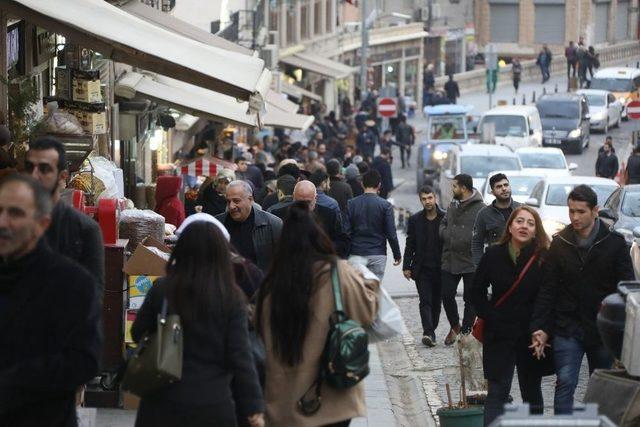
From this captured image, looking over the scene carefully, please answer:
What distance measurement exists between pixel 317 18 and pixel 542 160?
79.8 ft

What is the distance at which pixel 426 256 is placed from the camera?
629 inches

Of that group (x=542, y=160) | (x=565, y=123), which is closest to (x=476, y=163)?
(x=542, y=160)

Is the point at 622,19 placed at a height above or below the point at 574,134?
above

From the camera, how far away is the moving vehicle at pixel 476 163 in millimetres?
33531

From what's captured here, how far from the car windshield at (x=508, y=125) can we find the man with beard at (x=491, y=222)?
102 feet

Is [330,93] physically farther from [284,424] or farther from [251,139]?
[284,424]

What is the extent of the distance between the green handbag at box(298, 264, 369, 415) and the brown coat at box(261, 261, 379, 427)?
0.03m

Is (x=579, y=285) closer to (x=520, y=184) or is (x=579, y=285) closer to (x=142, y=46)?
(x=142, y=46)

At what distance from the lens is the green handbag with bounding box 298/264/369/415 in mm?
7234

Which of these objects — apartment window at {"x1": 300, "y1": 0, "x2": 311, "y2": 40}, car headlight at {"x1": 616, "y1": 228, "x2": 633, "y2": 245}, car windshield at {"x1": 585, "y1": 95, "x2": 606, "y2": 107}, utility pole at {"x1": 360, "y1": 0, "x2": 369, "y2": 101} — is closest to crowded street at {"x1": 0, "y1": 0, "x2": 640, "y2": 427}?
car headlight at {"x1": 616, "y1": 228, "x2": 633, "y2": 245}

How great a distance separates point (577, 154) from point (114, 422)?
40.5 meters

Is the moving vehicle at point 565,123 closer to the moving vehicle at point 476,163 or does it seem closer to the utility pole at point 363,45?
the utility pole at point 363,45

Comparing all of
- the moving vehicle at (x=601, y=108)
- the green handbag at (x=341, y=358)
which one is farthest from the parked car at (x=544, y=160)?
the green handbag at (x=341, y=358)

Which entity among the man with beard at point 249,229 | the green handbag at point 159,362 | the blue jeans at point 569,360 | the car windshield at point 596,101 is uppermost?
the car windshield at point 596,101
